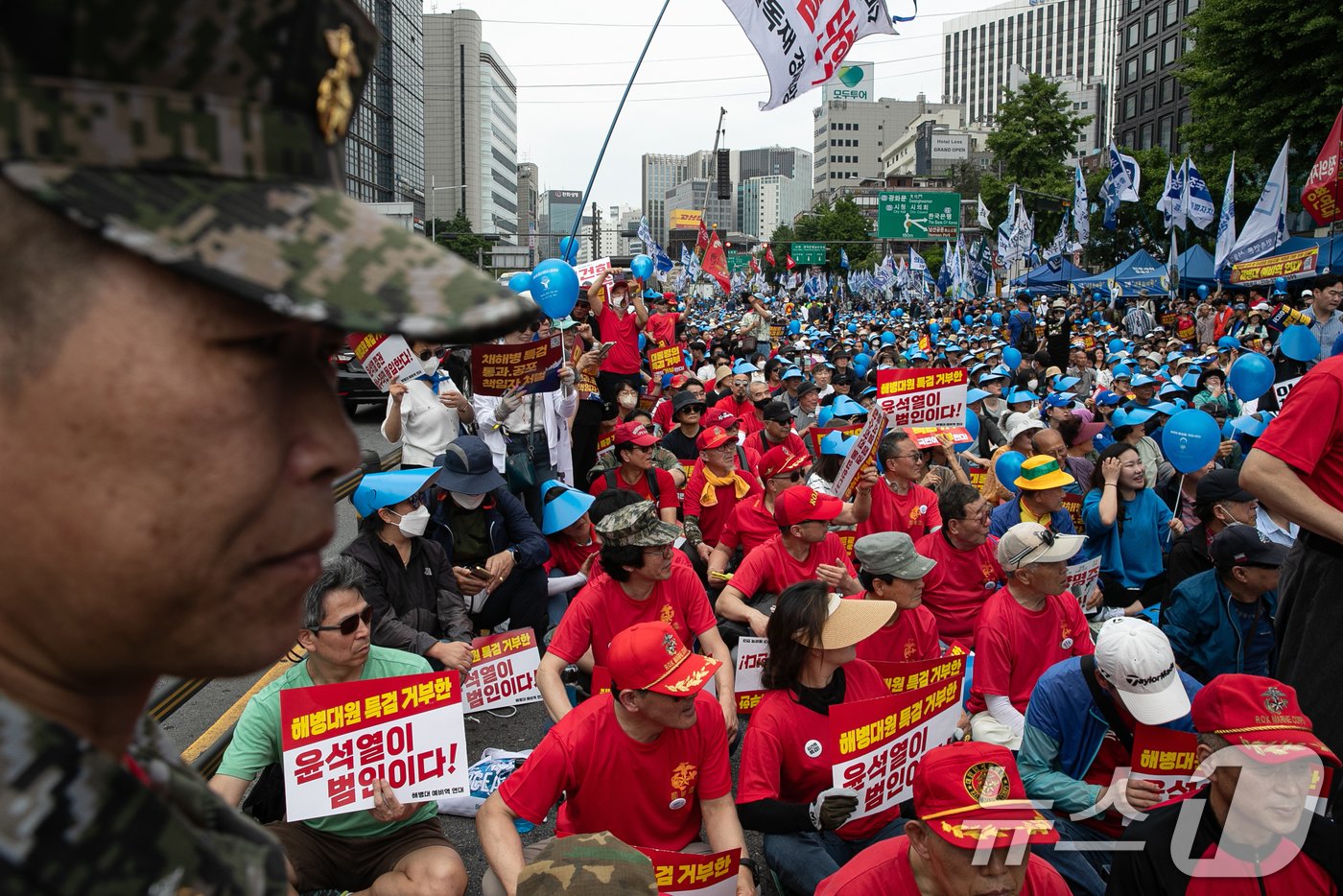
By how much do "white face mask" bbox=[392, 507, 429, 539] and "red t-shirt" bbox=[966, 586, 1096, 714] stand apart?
122 inches

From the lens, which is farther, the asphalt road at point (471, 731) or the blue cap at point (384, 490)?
the blue cap at point (384, 490)

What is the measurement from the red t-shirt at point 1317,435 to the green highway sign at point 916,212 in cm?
5622

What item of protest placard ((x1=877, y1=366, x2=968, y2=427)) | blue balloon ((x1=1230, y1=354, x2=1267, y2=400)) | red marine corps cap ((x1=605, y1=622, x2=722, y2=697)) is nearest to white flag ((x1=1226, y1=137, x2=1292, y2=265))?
blue balloon ((x1=1230, y1=354, x2=1267, y2=400))

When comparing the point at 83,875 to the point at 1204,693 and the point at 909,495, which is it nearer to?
the point at 1204,693

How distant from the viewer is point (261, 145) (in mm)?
753

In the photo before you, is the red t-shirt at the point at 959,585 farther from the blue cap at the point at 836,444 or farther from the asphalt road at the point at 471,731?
the blue cap at the point at 836,444

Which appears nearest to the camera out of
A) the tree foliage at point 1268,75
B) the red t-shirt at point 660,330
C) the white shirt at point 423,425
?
the white shirt at point 423,425

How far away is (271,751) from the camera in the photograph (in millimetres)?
4297

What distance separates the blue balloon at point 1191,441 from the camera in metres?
7.98

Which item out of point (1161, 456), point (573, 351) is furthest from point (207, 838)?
point (573, 351)

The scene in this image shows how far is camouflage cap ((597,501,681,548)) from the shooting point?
18.0ft

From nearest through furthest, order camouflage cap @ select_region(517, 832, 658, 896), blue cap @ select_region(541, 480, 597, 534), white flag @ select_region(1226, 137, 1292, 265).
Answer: camouflage cap @ select_region(517, 832, 658, 896), blue cap @ select_region(541, 480, 597, 534), white flag @ select_region(1226, 137, 1292, 265)

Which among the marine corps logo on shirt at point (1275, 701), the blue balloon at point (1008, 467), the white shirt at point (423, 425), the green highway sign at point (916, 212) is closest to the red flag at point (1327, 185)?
the blue balloon at point (1008, 467)

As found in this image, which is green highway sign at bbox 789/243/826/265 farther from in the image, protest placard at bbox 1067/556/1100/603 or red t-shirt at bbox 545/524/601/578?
protest placard at bbox 1067/556/1100/603
